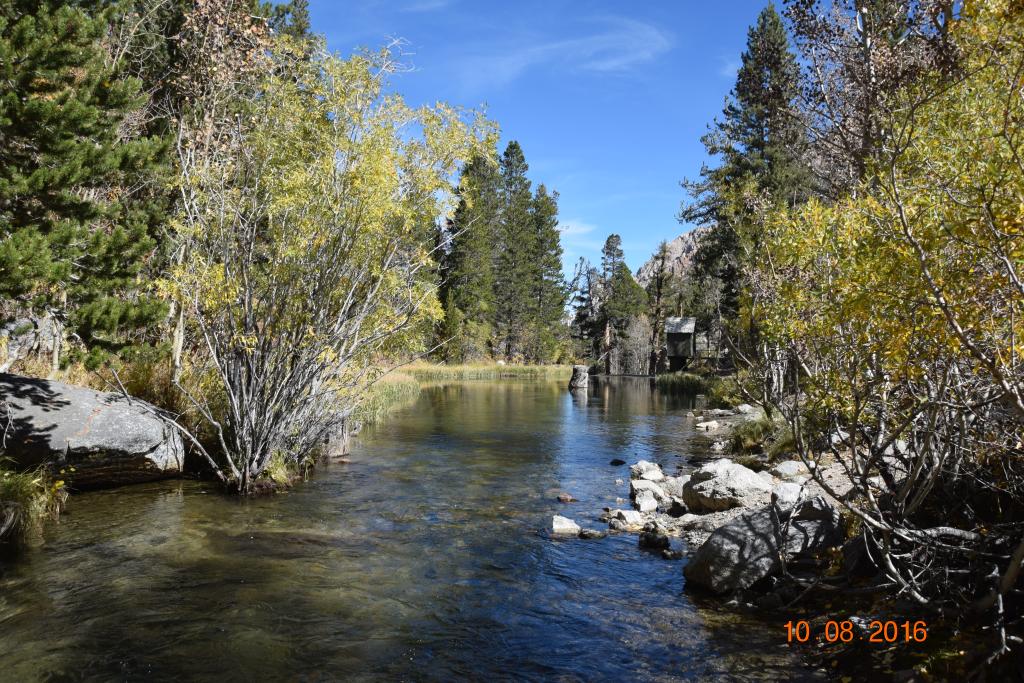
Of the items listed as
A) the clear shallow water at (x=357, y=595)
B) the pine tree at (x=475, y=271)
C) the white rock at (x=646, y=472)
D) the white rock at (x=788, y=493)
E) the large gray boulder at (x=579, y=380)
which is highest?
the pine tree at (x=475, y=271)

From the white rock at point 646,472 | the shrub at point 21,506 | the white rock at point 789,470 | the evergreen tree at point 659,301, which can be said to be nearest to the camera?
the shrub at point 21,506

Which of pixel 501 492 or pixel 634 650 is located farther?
pixel 501 492

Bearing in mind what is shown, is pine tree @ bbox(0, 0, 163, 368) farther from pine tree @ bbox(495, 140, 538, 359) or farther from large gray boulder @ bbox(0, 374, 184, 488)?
pine tree @ bbox(495, 140, 538, 359)

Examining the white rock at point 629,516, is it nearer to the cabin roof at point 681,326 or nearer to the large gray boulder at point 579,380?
the large gray boulder at point 579,380

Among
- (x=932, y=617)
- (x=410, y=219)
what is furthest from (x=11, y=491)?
(x=932, y=617)

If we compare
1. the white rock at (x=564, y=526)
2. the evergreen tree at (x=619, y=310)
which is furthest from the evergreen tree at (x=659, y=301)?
the white rock at (x=564, y=526)

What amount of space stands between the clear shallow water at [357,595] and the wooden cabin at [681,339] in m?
40.1

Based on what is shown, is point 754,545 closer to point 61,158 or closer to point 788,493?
point 788,493

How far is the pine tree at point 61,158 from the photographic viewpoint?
30.8 ft

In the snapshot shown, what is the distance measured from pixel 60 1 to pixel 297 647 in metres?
10.7

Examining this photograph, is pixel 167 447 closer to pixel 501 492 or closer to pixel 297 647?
pixel 501 492

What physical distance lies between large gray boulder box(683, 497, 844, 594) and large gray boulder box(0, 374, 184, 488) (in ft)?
28.0

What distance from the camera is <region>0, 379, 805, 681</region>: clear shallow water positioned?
5672 millimetres

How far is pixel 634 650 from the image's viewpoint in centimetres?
604
